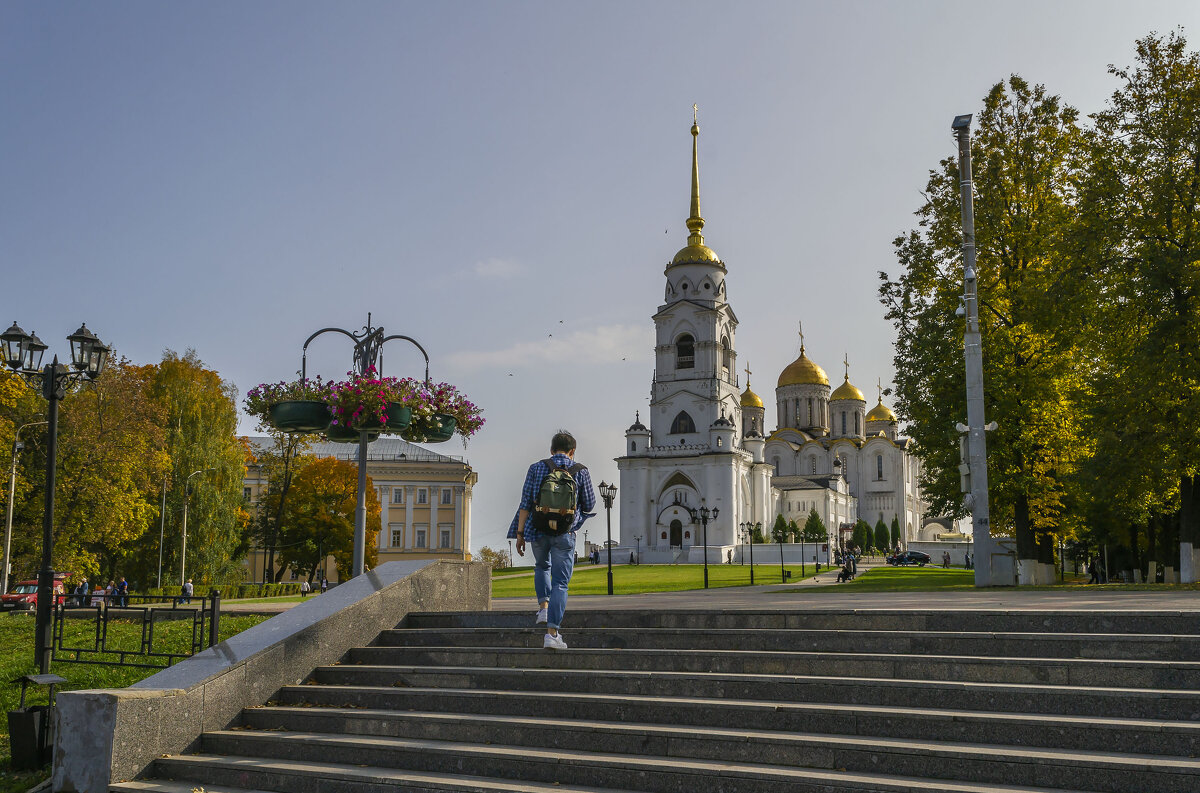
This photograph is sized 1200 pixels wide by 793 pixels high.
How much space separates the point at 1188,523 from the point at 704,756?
19.9m

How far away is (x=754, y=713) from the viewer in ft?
22.7

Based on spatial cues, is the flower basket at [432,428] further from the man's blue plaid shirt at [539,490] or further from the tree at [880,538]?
the tree at [880,538]

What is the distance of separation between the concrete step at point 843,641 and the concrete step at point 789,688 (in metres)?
0.57

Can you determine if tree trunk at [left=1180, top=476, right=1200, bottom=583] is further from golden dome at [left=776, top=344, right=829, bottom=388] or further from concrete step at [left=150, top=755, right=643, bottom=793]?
golden dome at [left=776, top=344, right=829, bottom=388]

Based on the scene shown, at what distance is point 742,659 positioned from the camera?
7.84 m

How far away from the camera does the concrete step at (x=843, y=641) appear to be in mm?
7211

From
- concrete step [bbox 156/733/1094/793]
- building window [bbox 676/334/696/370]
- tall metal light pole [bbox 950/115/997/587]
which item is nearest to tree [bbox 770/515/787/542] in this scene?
building window [bbox 676/334/696/370]

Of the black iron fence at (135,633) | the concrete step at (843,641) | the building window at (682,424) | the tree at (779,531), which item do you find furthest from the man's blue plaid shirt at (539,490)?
the building window at (682,424)

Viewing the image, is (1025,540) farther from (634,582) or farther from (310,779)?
(310,779)

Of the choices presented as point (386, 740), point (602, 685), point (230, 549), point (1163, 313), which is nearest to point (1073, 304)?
point (1163, 313)

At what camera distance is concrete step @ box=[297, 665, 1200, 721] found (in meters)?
6.43

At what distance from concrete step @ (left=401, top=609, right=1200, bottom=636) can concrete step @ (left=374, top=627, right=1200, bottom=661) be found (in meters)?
0.20

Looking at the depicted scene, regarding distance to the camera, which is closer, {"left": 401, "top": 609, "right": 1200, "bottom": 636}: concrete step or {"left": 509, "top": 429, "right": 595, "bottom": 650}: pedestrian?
{"left": 401, "top": 609, "right": 1200, "bottom": 636}: concrete step

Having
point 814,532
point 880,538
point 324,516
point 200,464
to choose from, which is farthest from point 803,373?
point 200,464
